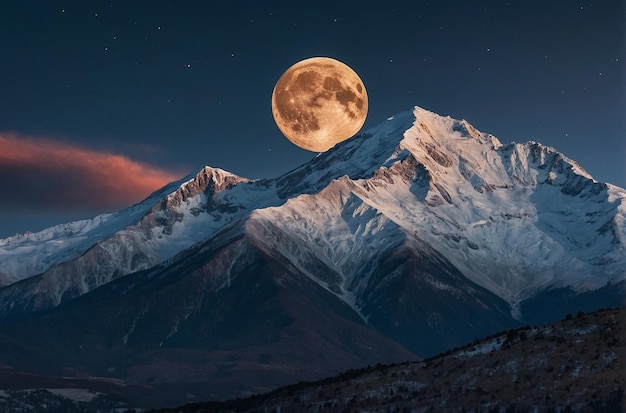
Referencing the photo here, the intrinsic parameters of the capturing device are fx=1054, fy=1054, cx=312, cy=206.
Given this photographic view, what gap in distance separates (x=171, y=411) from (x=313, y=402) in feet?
110

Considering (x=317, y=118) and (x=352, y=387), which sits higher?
(x=317, y=118)

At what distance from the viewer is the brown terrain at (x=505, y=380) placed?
132000mm

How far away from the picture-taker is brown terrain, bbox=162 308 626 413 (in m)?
132

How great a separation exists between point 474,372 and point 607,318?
71.6 ft

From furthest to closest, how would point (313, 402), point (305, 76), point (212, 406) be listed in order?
point (305, 76) → point (212, 406) → point (313, 402)

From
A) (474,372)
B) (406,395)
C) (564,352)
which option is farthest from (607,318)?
(406,395)

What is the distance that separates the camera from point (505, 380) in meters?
144

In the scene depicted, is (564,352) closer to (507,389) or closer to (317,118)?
(507,389)

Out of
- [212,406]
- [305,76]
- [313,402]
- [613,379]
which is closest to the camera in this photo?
[613,379]

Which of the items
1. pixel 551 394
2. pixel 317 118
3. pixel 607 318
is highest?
pixel 317 118

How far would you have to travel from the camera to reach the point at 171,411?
182 metres

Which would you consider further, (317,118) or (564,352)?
(317,118)

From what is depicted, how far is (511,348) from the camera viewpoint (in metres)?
156

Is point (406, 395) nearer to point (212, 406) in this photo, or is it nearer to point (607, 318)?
point (607, 318)
